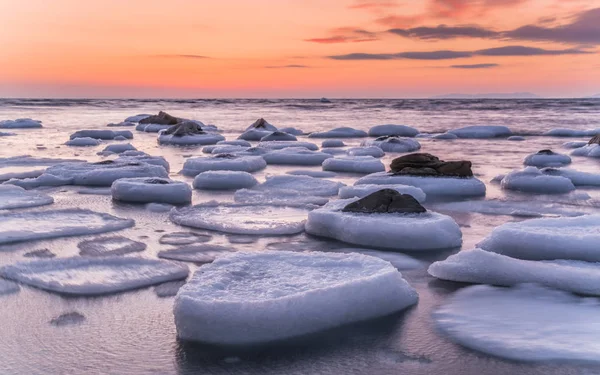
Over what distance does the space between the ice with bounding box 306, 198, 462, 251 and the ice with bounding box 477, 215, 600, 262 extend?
0.27 meters

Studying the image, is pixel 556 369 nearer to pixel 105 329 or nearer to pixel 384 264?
pixel 384 264

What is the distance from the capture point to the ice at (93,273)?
126 inches

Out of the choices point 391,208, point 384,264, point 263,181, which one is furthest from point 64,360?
point 263,181

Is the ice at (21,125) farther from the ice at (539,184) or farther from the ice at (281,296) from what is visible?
the ice at (281,296)

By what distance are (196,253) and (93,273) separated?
0.71 metres

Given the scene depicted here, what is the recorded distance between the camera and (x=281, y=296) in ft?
8.79

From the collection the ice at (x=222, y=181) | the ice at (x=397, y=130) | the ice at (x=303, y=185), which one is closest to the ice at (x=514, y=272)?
the ice at (x=303, y=185)

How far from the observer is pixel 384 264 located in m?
3.15

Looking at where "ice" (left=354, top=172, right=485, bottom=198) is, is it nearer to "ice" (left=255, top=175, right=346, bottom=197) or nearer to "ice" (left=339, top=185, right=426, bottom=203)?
"ice" (left=255, top=175, right=346, bottom=197)

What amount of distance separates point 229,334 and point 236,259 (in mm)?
779

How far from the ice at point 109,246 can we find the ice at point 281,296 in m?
1.03

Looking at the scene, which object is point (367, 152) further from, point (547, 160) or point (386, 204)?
point (386, 204)

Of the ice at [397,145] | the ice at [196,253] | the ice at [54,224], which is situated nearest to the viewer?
the ice at [196,253]

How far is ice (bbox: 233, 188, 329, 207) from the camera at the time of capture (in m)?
5.80
